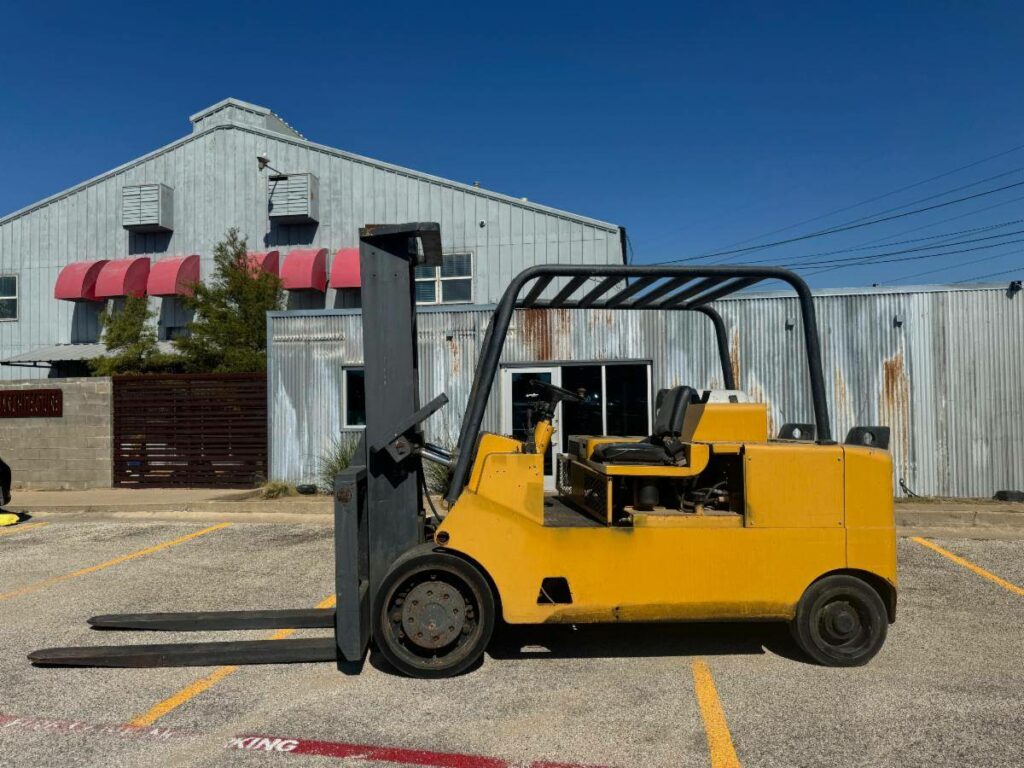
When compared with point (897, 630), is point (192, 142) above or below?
above

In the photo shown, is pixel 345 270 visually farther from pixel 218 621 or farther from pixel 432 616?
pixel 432 616

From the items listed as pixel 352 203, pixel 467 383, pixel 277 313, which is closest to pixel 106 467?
pixel 277 313

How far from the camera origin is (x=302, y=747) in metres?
3.51

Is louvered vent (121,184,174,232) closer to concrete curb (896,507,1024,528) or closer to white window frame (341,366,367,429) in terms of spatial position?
white window frame (341,366,367,429)

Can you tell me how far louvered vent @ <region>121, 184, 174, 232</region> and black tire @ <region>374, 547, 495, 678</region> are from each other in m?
21.0

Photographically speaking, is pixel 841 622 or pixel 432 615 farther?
pixel 841 622

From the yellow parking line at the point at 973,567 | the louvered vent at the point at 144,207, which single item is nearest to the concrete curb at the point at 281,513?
the yellow parking line at the point at 973,567

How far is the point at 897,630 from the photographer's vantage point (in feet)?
17.2

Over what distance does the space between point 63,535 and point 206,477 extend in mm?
4097

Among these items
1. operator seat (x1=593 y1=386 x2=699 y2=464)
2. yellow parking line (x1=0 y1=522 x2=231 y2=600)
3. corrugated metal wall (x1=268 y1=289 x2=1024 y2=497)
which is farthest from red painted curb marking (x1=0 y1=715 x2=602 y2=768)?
corrugated metal wall (x1=268 y1=289 x2=1024 y2=497)

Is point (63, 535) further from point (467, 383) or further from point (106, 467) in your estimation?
point (467, 383)

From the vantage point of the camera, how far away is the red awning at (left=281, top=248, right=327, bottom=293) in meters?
20.2

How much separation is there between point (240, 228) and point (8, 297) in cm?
877

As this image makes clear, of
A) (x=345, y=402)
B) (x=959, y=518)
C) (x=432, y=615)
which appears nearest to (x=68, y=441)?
(x=345, y=402)
